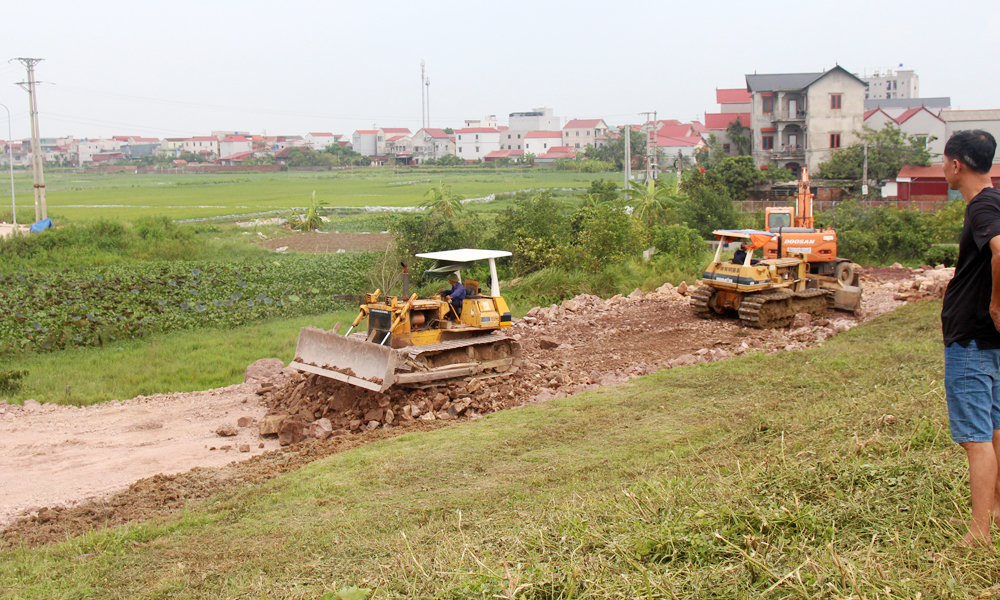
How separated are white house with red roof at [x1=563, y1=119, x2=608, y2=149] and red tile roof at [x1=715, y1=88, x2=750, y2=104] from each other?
50.1 m

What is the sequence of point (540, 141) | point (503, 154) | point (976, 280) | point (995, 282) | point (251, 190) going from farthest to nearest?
point (540, 141) < point (503, 154) < point (251, 190) < point (976, 280) < point (995, 282)

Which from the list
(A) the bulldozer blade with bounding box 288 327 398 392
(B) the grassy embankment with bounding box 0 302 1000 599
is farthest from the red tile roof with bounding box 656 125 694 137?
(B) the grassy embankment with bounding box 0 302 1000 599

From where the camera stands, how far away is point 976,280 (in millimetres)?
3799

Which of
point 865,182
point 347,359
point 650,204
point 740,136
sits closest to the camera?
point 347,359

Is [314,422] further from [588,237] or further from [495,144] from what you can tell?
[495,144]

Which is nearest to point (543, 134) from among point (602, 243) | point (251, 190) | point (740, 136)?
point (251, 190)

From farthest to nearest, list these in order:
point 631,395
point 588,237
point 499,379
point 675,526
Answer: point 588,237 → point 499,379 → point 631,395 → point 675,526

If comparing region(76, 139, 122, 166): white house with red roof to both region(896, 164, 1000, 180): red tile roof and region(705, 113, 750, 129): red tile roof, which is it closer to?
region(705, 113, 750, 129): red tile roof

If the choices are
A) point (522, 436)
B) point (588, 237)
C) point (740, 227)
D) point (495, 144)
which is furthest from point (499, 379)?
point (495, 144)

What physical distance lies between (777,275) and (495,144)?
94826 millimetres

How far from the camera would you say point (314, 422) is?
34.3 feet

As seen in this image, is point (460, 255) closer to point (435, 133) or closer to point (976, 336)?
point (976, 336)

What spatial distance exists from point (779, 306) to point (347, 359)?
8905mm

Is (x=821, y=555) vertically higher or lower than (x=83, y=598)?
higher
